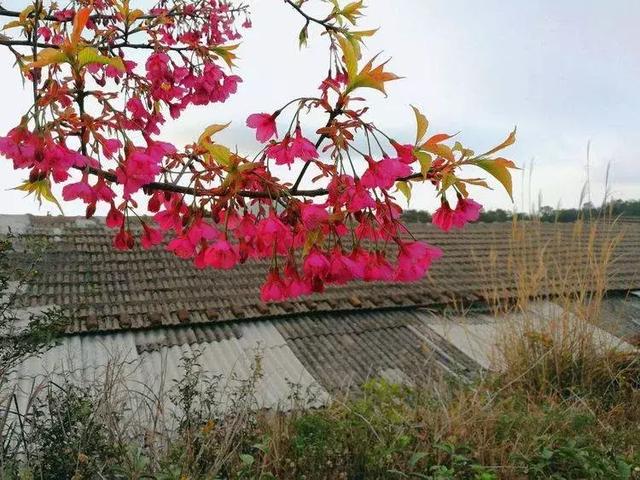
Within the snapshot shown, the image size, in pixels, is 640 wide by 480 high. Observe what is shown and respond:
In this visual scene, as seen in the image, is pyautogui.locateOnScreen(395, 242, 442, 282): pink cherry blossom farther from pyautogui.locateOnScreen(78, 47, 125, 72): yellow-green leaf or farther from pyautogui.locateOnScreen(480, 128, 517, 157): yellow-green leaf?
pyautogui.locateOnScreen(78, 47, 125, 72): yellow-green leaf

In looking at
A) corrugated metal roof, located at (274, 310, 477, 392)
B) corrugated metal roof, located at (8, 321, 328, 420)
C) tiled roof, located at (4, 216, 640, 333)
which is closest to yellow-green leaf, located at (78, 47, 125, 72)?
corrugated metal roof, located at (8, 321, 328, 420)

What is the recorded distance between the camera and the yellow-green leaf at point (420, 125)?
1318mm

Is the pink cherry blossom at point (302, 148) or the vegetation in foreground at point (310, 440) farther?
the vegetation in foreground at point (310, 440)

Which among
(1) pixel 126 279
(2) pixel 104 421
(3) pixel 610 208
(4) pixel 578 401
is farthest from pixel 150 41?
(3) pixel 610 208

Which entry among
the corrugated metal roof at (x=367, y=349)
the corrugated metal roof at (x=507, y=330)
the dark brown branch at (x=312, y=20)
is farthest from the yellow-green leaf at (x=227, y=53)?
the corrugated metal roof at (x=507, y=330)

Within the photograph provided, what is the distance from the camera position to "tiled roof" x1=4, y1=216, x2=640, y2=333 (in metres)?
4.55

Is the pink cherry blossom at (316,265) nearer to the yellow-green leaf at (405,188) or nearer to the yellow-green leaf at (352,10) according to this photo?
the yellow-green leaf at (405,188)

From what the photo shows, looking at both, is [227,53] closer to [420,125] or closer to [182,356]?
[420,125]

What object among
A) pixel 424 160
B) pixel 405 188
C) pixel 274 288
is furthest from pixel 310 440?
pixel 424 160

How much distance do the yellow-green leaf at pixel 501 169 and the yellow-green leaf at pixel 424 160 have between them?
4.9 inches

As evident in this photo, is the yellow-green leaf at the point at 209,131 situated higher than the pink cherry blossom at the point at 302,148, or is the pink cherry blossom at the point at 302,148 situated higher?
the yellow-green leaf at the point at 209,131

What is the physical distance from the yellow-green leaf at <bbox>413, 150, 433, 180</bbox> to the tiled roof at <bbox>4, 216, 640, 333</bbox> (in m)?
3.49

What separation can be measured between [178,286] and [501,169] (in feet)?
14.0

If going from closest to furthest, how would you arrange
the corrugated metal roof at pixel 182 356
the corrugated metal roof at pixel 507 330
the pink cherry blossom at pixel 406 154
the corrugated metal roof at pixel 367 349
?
the pink cherry blossom at pixel 406 154 → the corrugated metal roof at pixel 182 356 → the corrugated metal roof at pixel 367 349 → the corrugated metal roof at pixel 507 330
